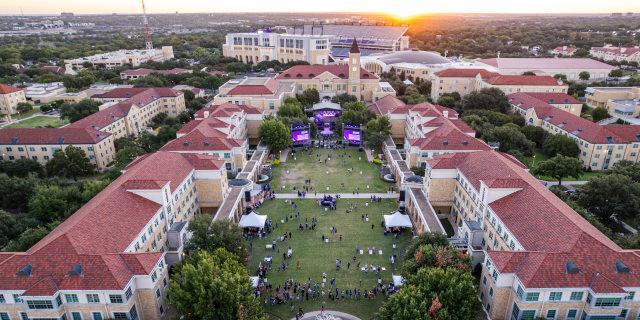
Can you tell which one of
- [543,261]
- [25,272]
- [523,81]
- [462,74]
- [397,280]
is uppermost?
[462,74]

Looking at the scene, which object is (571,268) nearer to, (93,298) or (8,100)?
(93,298)

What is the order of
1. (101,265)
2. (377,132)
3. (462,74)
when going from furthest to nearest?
(462,74), (377,132), (101,265)

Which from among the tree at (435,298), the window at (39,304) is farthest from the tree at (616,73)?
the window at (39,304)

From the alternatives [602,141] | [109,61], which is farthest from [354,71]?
[109,61]

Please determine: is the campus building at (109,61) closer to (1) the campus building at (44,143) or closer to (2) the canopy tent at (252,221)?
(1) the campus building at (44,143)

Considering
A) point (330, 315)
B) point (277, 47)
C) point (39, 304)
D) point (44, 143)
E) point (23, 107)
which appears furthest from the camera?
point (277, 47)
